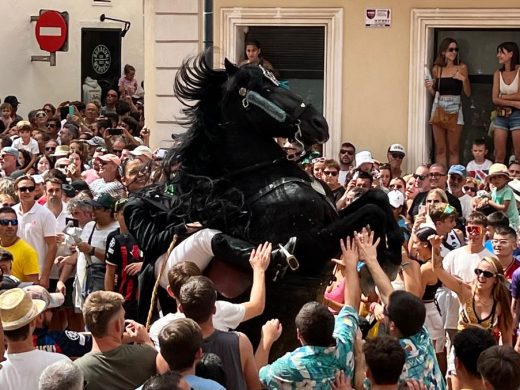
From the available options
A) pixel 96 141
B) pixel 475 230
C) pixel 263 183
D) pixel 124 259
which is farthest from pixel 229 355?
pixel 96 141

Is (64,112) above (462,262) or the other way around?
above

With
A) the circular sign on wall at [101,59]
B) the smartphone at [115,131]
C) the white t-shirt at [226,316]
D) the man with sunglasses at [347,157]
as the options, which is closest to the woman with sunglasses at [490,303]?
the white t-shirt at [226,316]

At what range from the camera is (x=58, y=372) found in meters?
7.07

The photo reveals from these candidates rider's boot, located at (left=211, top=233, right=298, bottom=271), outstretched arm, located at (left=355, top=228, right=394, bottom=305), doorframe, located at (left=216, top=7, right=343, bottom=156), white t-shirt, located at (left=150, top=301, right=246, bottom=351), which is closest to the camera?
white t-shirt, located at (left=150, top=301, right=246, bottom=351)

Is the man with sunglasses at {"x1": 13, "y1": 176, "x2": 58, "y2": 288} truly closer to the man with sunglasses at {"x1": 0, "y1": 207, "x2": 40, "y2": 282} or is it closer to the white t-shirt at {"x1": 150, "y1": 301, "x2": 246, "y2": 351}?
the man with sunglasses at {"x1": 0, "y1": 207, "x2": 40, "y2": 282}

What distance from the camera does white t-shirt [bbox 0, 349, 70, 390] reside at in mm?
7863

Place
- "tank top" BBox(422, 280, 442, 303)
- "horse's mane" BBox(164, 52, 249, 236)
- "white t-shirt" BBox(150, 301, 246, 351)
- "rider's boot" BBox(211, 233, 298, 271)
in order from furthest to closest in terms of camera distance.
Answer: "tank top" BBox(422, 280, 442, 303)
"horse's mane" BBox(164, 52, 249, 236)
"rider's boot" BBox(211, 233, 298, 271)
"white t-shirt" BBox(150, 301, 246, 351)

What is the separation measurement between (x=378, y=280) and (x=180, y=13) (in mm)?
11655

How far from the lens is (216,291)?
9.18 m

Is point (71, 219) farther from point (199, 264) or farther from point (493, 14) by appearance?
point (493, 14)

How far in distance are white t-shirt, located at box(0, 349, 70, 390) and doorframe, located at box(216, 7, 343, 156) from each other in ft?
39.1

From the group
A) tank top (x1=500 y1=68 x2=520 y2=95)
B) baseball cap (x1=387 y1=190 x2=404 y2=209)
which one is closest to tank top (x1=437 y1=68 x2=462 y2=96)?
tank top (x1=500 y1=68 x2=520 y2=95)

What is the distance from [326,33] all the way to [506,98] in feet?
Result: 8.78

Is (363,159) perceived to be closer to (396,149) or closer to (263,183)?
(396,149)
